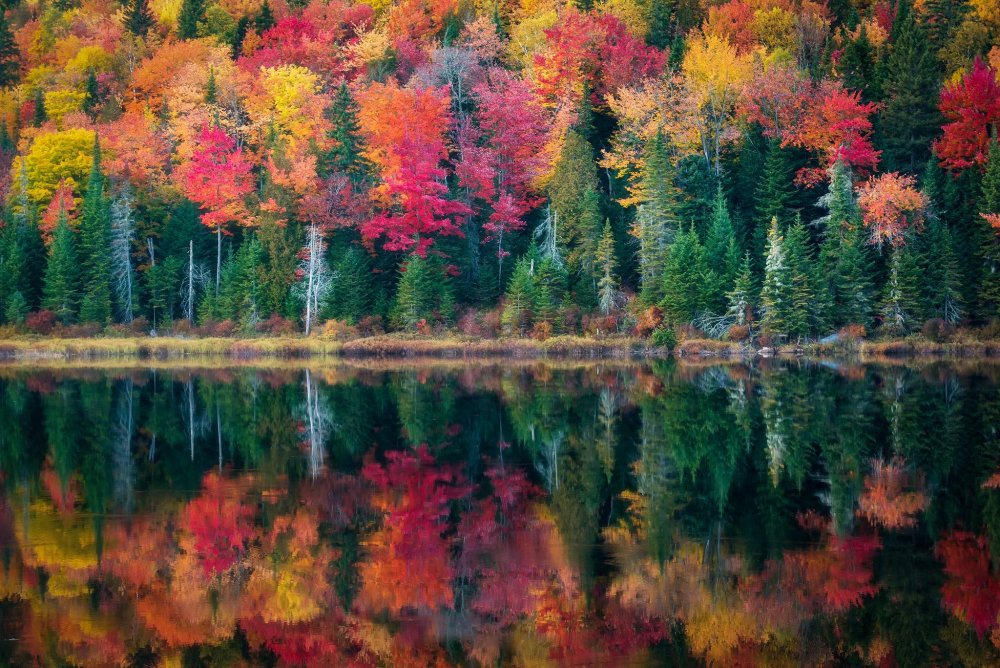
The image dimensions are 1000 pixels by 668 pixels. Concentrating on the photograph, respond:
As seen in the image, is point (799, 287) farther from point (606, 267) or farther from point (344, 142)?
point (344, 142)

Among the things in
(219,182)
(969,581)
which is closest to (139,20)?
(219,182)

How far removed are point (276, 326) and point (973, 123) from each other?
4133 cm

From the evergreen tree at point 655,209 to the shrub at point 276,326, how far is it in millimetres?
20743

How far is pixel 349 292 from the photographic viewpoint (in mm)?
65875

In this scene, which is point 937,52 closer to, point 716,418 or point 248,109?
point 248,109

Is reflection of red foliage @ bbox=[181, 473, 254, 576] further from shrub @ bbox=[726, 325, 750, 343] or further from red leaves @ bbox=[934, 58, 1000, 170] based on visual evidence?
red leaves @ bbox=[934, 58, 1000, 170]

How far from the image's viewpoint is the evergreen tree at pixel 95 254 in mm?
68688

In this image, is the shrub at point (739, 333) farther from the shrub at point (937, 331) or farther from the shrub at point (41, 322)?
the shrub at point (41, 322)

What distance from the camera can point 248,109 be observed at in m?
78.7

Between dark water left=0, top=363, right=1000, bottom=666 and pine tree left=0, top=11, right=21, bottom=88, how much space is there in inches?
3425

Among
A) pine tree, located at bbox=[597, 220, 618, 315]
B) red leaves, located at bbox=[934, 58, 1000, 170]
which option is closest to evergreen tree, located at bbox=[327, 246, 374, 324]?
pine tree, located at bbox=[597, 220, 618, 315]

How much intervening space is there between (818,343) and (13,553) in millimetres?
47531

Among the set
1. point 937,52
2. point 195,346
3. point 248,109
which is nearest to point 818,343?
point 937,52

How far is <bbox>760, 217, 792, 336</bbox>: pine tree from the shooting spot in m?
58.3
